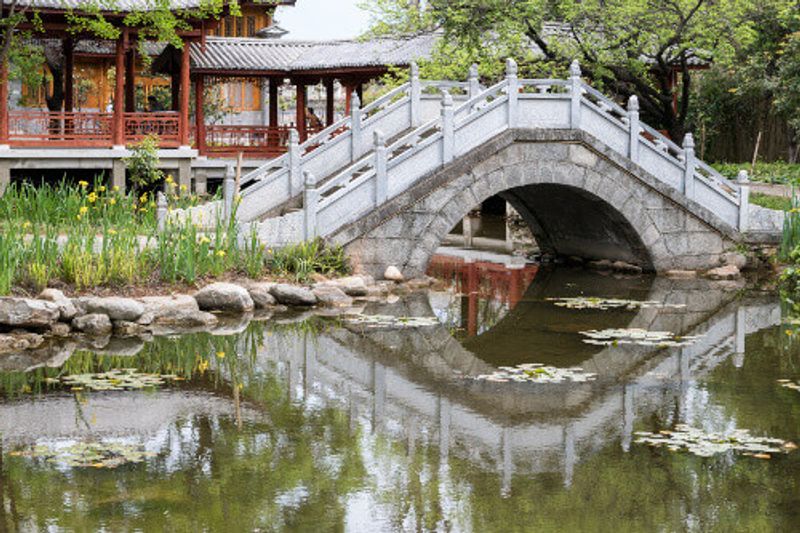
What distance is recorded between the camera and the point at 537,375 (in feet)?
37.6

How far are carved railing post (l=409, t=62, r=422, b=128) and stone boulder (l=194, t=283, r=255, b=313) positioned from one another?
23.1 ft

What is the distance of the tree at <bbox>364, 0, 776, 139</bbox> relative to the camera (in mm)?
21734

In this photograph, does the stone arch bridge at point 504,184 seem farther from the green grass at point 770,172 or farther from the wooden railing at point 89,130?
the green grass at point 770,172

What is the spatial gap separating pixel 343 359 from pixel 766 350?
4.37 metres

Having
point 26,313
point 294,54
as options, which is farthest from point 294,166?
point 294,54

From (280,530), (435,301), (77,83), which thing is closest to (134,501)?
(280,530)

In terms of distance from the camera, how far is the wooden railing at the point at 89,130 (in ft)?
78.7

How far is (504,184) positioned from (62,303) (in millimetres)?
7282

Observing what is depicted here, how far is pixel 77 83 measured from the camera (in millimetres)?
40281

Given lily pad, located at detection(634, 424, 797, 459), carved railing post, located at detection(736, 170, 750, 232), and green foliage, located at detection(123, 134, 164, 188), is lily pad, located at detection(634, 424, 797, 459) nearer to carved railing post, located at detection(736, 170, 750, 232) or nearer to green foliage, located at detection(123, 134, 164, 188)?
carved railing post, located at detection(736, 170, 750, 232)

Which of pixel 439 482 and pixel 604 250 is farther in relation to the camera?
pixel 604 250

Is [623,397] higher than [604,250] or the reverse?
the reverse

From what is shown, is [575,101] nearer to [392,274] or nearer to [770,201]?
[392,274]

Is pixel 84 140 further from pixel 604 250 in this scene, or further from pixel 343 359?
pixel 343 359
